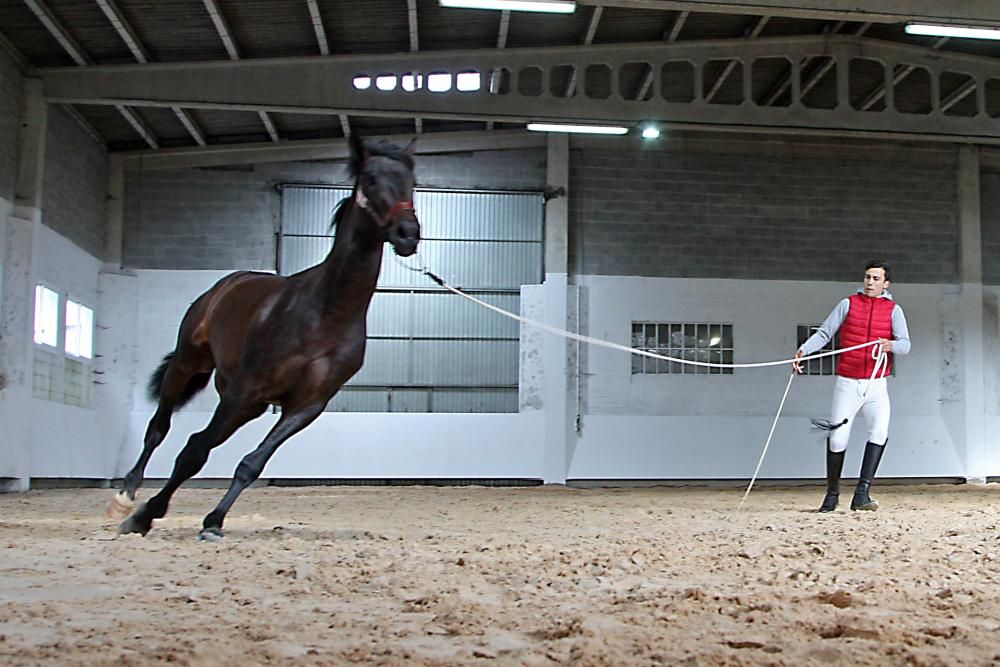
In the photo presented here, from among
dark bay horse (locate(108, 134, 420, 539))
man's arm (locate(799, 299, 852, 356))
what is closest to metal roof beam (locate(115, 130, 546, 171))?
man's arm (locate(799, 299, 852, 356))

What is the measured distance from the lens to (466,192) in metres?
16.9

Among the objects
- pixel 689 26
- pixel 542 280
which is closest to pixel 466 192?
pixel 542 280

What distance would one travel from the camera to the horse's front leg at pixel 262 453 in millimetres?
5754

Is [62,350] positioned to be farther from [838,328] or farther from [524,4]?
[838,328]

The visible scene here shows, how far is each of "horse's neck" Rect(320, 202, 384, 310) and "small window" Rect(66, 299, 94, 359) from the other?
1008cm

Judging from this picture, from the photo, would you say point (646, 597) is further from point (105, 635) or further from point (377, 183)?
point (377, 183)

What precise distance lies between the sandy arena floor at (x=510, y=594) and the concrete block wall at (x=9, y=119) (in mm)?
7333

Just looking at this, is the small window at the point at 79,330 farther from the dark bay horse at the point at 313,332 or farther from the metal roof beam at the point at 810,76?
the metal roof beam at the point at 810,76

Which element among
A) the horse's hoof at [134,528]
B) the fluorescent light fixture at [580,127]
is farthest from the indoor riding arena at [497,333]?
the fluorescent light fixture at [580,127]

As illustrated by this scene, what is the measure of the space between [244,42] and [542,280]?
615 cm

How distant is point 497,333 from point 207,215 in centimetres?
492

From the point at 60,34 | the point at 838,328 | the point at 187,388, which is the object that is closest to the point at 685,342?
the point at 838,328

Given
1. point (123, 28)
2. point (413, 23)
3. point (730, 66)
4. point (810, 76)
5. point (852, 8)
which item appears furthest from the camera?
point (810, 76)

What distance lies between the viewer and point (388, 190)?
5.88 m
